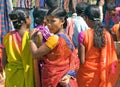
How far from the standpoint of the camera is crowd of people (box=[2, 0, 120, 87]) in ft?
12.0

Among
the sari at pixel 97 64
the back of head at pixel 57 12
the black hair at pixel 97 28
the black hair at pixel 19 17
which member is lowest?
the sari at pixel 97 64

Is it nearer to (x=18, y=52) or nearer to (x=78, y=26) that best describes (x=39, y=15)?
(x=18, y=52)

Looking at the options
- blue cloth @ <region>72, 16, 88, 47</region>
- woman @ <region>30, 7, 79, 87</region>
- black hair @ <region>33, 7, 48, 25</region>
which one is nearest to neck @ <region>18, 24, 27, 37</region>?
black hair @ <region>33, 7, 48, 25</region>

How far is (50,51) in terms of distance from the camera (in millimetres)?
3629

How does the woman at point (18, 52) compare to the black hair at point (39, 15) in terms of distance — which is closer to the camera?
the woman at point (18, 52)

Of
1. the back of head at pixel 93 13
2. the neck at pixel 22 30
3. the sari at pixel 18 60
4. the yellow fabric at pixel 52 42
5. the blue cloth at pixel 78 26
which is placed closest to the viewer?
the yellow fabric at pixel 52 42

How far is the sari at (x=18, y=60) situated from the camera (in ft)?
12.8

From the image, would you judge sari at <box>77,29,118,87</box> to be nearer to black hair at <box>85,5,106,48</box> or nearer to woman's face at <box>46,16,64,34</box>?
black hair at <box>85,5,106,48</box>

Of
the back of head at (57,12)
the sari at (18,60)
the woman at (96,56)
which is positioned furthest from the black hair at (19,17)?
the woman at (96,56)

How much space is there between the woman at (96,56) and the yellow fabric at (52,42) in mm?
833

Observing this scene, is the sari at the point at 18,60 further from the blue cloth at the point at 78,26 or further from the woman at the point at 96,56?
the blue cloth at the point at 78,26

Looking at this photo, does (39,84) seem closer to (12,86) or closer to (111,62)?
(12,86)

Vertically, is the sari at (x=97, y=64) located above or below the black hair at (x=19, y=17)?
below

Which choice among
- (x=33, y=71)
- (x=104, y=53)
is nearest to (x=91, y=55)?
(x=104, y=53)
